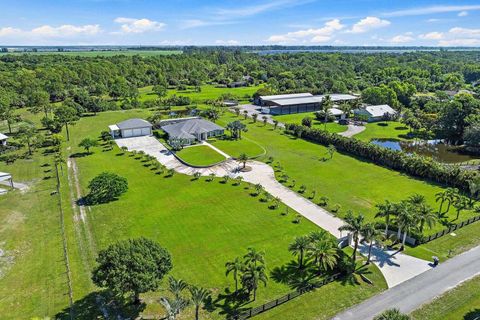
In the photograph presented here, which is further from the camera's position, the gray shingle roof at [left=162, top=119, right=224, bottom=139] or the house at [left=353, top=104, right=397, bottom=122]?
the house at [left=353, top=104, right=397, bottom=122]

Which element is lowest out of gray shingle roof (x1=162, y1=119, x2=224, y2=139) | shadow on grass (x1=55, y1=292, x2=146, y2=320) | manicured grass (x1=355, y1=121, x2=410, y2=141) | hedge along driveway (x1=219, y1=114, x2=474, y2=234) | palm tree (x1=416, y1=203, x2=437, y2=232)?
shadow on grass (x1=55, y1=292, x2=146, y2=320)

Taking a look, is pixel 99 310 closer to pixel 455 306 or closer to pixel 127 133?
pixel 455 306

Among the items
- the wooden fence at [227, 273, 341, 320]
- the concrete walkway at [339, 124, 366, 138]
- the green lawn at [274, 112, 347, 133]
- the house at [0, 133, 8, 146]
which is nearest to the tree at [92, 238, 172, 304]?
the wooden fence at [227, 273, 341, 320]

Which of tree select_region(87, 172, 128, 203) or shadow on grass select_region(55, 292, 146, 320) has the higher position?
tree select_region(87, 172, 128, 203)

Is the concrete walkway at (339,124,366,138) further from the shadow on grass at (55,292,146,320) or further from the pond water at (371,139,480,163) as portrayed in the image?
the shadow on grass at (55,292,146,320)

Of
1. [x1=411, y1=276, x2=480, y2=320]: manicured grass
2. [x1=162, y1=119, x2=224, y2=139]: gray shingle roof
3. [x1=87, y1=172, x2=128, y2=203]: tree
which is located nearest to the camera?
[x1=411, y1=276, x2=480, y2=320]: manicured grass

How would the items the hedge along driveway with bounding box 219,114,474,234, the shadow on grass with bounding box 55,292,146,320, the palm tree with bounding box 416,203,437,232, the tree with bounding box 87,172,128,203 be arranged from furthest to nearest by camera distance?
the hedge along driveway with bounding box 219,114,474,234, the tree with bounding box 87,172,128,203, the palm tree with bounding box 416,203,437,232, the shadow on grass with bounding box 55,292,146,320
